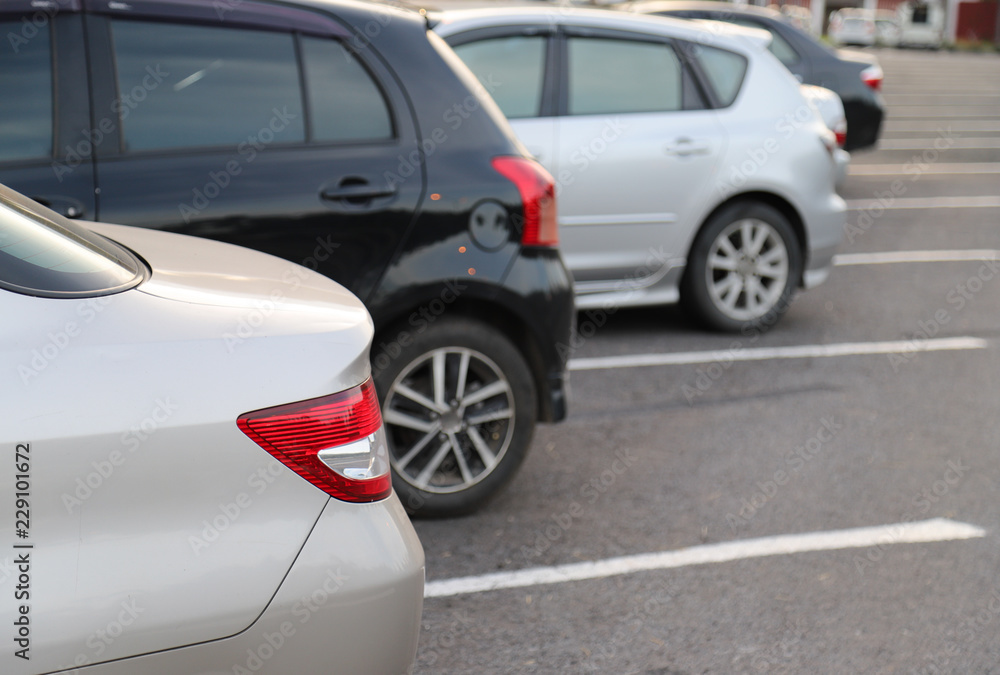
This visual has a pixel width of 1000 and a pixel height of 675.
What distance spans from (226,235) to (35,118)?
0.68 m

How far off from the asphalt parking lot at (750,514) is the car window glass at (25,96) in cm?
186

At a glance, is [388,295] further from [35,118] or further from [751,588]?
[751,588]

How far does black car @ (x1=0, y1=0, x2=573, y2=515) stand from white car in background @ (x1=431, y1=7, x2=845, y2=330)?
89.1 inches

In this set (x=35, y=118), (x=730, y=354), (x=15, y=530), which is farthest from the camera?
(x=730, y=354)

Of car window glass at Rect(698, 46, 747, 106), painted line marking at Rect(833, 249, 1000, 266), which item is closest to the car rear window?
car window glass at Rect(698, 46, 747, 106)

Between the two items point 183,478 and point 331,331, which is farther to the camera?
point 331,331

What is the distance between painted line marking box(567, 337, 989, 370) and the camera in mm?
6090

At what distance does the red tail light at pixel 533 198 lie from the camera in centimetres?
385

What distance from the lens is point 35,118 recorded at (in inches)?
134

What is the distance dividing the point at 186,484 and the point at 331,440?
0.88 ft

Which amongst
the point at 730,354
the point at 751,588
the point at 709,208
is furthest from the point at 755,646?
the point at 709,208

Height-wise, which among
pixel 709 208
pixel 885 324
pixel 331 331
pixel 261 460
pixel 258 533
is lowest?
pixel 885 324

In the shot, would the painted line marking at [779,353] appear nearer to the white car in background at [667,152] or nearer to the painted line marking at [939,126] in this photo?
the white car in background at [667,152]

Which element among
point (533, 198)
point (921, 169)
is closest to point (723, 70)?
point (533, 198)
